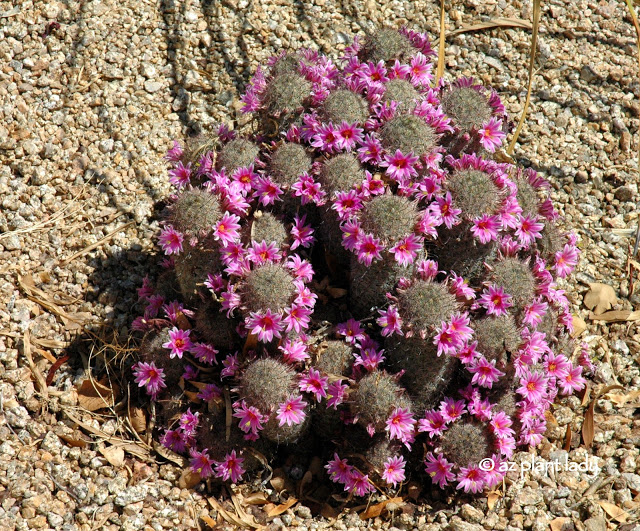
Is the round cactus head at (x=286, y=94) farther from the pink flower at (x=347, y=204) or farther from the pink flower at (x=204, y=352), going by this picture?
the pink flower at (x=204, y=352)

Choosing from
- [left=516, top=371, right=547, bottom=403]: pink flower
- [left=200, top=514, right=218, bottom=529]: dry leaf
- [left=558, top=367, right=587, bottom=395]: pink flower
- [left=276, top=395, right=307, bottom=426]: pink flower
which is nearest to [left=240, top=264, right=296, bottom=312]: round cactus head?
[left=276, top=395, right=307, bottom=426]: pink flower

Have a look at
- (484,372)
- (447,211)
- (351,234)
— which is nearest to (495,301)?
(484,372)

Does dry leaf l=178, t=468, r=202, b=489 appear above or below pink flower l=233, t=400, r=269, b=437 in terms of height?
below

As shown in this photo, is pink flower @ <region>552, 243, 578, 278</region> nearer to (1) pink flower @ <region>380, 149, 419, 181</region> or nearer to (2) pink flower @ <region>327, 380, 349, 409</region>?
(1) pink flower @ <region>380, 149, 419, 181</region>

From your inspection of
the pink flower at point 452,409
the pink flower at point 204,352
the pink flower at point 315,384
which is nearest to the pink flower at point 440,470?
the pink flower at point 452,409

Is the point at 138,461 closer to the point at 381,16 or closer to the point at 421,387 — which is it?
the point at 421,387

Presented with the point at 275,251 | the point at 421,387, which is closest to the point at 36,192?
the point at 275,251
